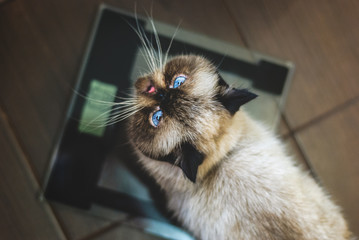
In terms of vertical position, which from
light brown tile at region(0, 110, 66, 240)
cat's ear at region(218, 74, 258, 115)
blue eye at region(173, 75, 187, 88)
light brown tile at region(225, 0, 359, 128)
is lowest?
light brown tile at region(0, 110, 66, 240)

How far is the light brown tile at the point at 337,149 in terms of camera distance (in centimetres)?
100

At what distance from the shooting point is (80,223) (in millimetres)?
956

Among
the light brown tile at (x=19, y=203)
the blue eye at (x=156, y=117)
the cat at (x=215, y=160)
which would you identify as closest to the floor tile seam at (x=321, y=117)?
the cat at (x=215, y=160)

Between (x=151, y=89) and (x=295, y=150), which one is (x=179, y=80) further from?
(x=295, y=150)

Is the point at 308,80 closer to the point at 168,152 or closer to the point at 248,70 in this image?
the point at 248,70

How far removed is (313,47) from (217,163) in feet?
1.80

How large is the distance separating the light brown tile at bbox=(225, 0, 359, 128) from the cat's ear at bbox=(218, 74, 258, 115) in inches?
15.0

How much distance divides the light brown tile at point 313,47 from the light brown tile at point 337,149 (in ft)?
0.16

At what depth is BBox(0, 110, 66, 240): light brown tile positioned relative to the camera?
943 mm

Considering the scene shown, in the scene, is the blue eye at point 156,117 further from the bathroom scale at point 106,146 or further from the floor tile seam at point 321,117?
the floor tile seam at point 321,117

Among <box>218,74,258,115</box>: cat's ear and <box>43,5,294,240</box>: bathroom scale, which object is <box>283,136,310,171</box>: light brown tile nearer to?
<box>43,5,294,240</box>: bathroom scale

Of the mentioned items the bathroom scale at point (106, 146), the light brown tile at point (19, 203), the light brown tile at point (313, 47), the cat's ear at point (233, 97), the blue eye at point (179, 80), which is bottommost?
the light brown tile at point (19, 203)

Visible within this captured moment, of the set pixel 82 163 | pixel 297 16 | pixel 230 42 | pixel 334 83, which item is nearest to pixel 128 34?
pixel 230 42

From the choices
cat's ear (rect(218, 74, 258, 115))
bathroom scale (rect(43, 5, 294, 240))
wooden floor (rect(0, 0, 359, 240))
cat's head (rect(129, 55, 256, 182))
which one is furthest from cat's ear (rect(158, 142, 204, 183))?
wooden floor (rect(0, 0, 359, 240))
